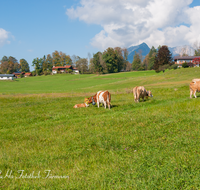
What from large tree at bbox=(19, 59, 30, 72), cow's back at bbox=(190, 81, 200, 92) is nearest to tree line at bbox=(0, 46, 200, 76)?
large tree at bbox=(19, 59, 30, 72)

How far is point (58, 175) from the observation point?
474 centimetres

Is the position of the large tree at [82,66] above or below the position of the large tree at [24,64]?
below

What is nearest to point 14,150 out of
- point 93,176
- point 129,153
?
point 93,176

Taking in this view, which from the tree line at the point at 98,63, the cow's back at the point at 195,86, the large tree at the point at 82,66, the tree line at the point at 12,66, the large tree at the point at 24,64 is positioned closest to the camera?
the cow's back at the point at 195,86

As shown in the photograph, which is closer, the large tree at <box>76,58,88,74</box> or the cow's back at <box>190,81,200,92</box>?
the cow's back at <box>190,81,200,92</box>

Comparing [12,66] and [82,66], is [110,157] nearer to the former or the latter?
[82,66]

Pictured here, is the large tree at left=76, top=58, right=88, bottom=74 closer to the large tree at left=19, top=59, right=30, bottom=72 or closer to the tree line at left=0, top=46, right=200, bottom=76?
the tree line at left=0, top=46, right=200, bottom=76

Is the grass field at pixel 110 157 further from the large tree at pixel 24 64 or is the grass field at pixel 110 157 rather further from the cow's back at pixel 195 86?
the large tree at pixel 24 64

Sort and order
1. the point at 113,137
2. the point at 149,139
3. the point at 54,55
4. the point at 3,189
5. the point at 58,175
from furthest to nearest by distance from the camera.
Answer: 1. the point at 54,55
2. the point at 113,137
3. the point at 149,139
4. the point at 58,175
5. the point at 3,189

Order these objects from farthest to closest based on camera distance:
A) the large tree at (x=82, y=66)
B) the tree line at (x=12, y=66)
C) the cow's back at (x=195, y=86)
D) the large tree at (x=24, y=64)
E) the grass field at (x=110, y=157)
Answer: the large tree at (x=24, y=64)
the tree line at (x=12, y=66)
the large tree at (x=82, y=66)
the cow's back at (x=195, y=86)
the grass field at (x=110, y=157)

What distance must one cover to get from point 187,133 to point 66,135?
5.29 m

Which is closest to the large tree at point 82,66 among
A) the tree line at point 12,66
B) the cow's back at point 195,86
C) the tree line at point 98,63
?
the tree line at point 98,63

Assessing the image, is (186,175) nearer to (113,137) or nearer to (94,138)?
(113,137)

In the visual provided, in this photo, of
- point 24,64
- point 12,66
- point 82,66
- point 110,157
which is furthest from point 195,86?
point 24,64
